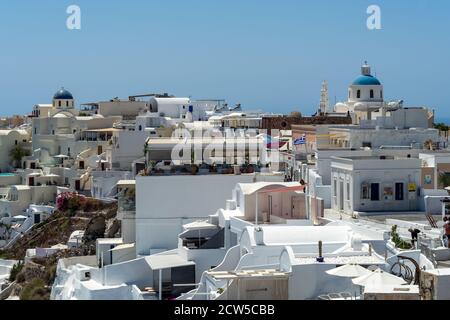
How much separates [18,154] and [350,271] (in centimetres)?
4676

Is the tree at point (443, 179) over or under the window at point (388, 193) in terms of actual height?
over

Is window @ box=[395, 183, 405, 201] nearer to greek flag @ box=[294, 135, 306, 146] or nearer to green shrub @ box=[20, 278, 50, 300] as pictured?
green shrub @ box=[20, 278, 50, 300]

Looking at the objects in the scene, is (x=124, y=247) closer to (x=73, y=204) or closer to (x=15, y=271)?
(x=15, y=271)

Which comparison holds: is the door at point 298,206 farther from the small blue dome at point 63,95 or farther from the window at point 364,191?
the small blue dome at point 63,95

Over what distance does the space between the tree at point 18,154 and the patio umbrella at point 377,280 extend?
47241 mm

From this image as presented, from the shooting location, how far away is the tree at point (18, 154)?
61.4m

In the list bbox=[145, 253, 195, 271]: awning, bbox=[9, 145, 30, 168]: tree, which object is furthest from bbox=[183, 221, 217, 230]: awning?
bbox=[9, 145, 30, 168]: tree

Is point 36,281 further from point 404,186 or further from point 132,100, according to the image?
point 132,100

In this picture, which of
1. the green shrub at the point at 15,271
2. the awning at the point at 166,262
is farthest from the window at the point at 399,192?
the green shrub at the point at 15,271

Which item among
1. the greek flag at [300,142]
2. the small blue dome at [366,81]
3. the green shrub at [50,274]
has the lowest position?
the green shrub at [50,274]

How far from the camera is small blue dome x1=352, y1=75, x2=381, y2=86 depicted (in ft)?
172

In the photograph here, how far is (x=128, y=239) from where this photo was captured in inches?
1174

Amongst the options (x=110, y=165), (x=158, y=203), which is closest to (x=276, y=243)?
(x=158, y=203)

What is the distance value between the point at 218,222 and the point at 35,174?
96.7 ft
